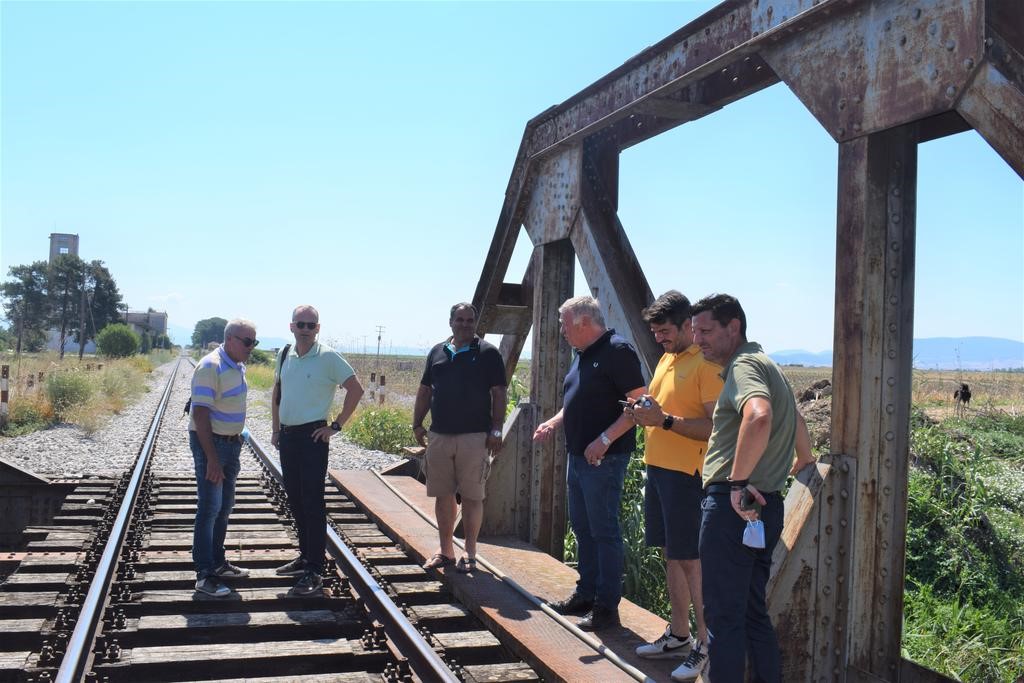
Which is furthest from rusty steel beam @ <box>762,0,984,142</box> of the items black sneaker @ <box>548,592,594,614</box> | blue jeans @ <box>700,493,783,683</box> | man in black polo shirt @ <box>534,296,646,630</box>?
black sneaker @ <box>548,592,594,614</box>

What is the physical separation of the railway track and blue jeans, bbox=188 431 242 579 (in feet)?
0.70

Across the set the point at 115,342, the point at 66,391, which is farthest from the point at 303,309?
the point at 115,342

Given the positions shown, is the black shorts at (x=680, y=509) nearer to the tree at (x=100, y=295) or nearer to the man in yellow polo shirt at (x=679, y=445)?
the man in yellow polo shirt at (x=679, y=445)

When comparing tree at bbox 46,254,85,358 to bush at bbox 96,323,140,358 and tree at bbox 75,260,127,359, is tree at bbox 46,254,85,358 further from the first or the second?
bush at bbox 96,323,140,358

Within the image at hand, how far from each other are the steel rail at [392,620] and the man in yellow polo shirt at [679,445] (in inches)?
38.6

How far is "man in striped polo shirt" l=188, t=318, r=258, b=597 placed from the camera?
5320 millimetres

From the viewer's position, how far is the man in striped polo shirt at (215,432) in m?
5.32

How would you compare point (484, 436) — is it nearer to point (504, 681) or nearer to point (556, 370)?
point (556, 370)

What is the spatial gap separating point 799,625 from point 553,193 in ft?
11.4

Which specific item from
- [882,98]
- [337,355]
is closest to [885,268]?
[882,98]

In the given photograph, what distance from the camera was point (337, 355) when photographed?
5691 mm

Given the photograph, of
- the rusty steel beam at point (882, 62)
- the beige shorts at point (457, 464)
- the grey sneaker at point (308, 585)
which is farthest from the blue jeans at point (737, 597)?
the grey sneaker at point (308, 585)

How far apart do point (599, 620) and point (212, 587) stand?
93.0 inches

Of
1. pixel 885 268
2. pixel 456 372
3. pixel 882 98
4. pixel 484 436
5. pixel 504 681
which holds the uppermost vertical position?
pixel 882 98
